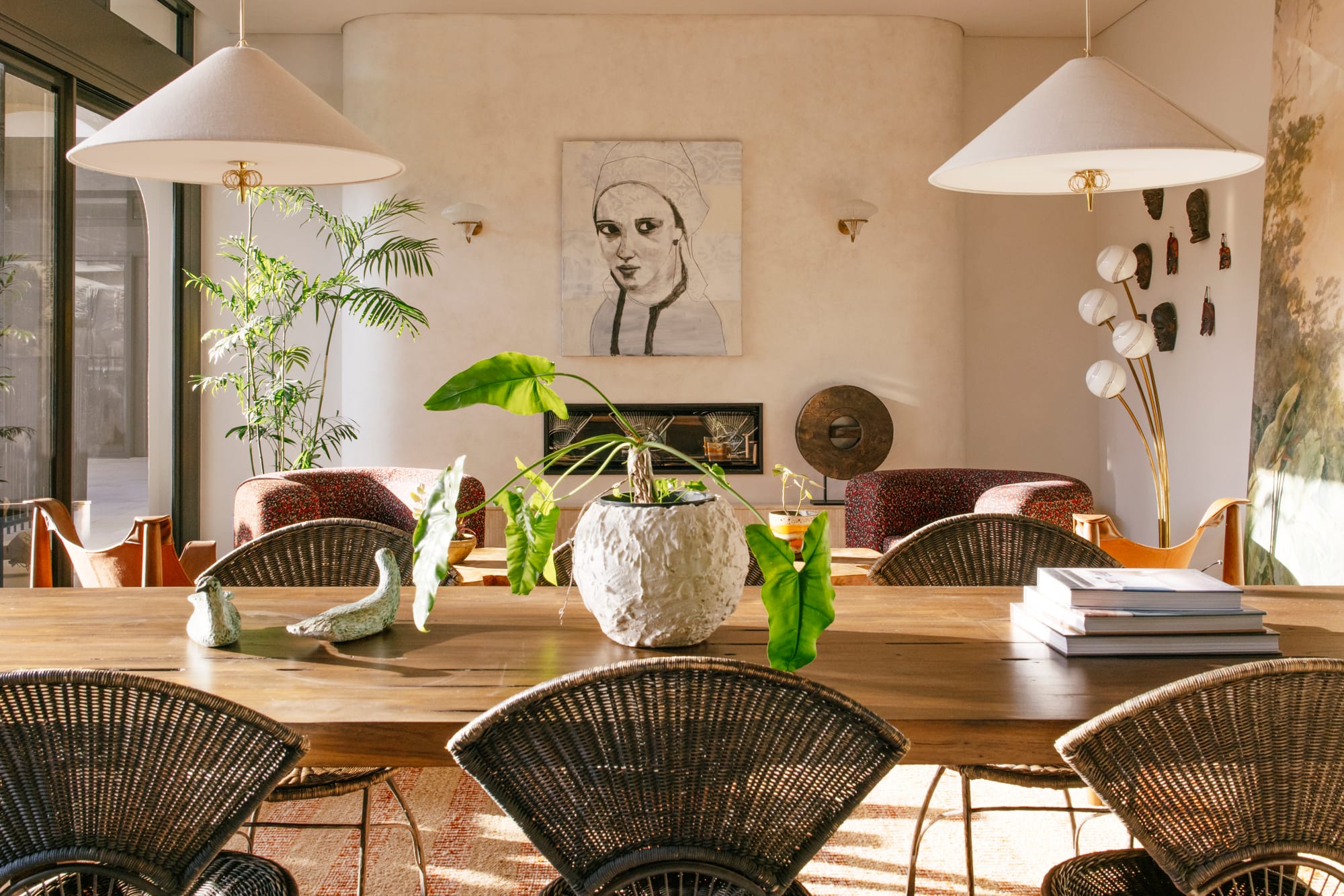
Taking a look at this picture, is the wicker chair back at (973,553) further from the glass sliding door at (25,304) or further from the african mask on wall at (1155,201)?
the african mask on wall at (1155,201)

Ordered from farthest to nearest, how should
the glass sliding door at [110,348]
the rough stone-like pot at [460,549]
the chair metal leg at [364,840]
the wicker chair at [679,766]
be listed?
the glass sliding door at [110,348], the rough stone-like pot at [460,549], the chair metal leg at [364,840], the wicker chair at [679,766]

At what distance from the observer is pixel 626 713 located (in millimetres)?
1038

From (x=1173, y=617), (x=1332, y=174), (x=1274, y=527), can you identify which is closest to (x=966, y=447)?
(x=1274, y=527)

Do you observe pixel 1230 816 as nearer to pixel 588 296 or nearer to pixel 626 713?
pixel 626 713

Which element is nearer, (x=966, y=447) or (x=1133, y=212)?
(x=1133, y=212)

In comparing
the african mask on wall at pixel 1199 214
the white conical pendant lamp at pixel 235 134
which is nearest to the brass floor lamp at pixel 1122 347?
the african mask on wall at pixel 1199 214

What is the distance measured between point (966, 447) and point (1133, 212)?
1.54 m

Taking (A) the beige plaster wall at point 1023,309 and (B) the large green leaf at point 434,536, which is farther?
(A) the beige plaster wall at point 1023,309

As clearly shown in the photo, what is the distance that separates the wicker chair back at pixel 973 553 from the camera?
7.30 feet

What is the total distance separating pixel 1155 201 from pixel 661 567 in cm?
473

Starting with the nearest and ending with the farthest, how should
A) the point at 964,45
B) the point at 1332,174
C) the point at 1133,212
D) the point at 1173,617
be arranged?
the point at 1173,617
the point at 1332,174
the point at 1133,212
the point at 964,45

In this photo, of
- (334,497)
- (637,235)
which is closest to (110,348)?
(334,497)

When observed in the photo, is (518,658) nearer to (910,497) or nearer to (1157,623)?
(1157,623)

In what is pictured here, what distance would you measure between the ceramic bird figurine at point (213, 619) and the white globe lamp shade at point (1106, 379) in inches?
152
